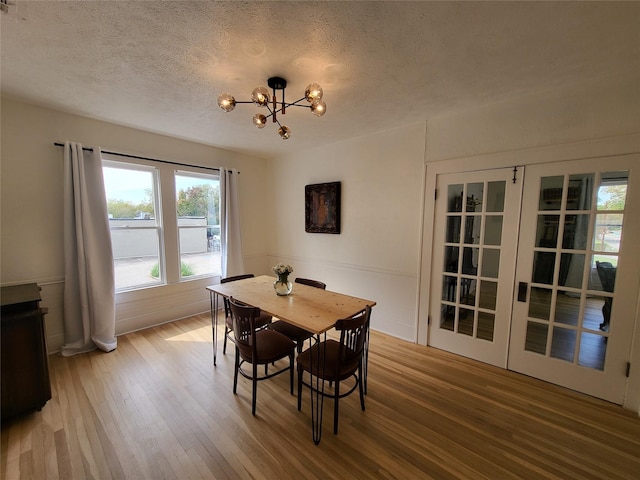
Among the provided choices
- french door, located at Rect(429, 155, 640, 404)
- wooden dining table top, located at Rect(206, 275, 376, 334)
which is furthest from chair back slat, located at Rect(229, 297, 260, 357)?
french door, located at Rect(429, 155, 640, 404)

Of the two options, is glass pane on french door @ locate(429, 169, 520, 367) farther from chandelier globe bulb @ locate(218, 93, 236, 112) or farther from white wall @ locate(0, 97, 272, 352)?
white wall @ locate(0, 97, 272, 352)

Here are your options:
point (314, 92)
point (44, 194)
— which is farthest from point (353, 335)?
point (44, 194)

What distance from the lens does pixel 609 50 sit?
166 cm

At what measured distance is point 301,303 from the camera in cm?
222

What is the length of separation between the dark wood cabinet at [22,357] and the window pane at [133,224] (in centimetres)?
127

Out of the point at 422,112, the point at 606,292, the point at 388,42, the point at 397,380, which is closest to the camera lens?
the point at 388,42

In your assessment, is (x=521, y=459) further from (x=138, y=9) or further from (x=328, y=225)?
(x=138, y=9)

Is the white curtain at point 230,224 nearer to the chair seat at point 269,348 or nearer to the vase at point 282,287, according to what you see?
the vase at point 282,287

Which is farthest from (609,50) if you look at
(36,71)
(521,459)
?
(36,71)

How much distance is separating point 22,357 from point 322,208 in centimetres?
328

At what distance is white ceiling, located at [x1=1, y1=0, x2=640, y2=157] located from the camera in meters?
1.37

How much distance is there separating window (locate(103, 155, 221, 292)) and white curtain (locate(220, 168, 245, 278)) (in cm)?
18

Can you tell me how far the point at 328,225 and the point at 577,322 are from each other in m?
2.81

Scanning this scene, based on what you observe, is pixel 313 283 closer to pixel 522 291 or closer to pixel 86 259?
pixel 522 291
